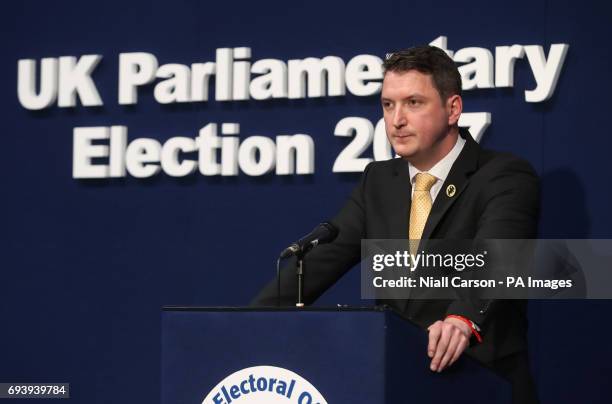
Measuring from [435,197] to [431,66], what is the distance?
0.39 metres

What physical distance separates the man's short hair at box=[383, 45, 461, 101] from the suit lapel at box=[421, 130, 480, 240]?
0.19 meters

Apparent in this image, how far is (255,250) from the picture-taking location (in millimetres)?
4953

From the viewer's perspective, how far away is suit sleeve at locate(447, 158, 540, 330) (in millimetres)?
3051

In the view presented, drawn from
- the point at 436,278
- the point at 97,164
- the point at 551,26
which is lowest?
the point at 436,278

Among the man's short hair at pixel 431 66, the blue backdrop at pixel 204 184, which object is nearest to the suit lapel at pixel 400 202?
the man's short hair at pixel 431 66

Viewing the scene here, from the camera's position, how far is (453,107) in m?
3.38

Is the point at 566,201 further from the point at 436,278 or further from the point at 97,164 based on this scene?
the point at 97,164

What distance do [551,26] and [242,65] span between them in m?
1.39

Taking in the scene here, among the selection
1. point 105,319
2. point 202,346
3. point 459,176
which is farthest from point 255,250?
point 202,346

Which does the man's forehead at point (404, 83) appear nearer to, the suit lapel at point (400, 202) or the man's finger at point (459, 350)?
the suit lapel at point (400, 202)

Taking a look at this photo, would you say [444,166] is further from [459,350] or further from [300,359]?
[300,359]

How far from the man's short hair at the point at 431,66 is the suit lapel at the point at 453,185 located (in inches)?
7.5

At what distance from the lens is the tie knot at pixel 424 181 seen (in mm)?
3375

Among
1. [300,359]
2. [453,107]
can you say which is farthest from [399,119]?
[300,359]
